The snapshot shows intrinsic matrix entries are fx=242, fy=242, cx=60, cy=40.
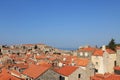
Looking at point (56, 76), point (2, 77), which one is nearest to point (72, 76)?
point (56, 76)

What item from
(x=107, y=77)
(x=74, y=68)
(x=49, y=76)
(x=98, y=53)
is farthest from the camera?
(x=98, y=53)

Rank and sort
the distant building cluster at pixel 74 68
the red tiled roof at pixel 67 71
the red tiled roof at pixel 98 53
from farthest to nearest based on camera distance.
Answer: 1. the red tiled roof at pixel 98 53
2. the red tiled roof at pixel 67 71
3. the distant building cluster at pixel 74 68

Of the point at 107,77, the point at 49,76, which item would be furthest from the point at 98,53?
the point at 49,76

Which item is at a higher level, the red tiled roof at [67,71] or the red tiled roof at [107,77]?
the red tiled roof at [67,71]

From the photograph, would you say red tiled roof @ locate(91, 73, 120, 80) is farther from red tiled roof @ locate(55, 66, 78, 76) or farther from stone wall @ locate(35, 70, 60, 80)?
stone wall @ locate(35, 70, 60, 80)

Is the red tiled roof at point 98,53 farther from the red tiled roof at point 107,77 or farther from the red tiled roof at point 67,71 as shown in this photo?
the red tiled roof at point 67,71

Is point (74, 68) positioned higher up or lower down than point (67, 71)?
higher up

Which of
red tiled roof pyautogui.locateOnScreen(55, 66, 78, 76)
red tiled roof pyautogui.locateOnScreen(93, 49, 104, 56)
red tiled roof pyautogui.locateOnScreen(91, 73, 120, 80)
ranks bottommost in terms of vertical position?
red tiled roof pyautogui.locateOnScreen(91, 73, 120, 80)

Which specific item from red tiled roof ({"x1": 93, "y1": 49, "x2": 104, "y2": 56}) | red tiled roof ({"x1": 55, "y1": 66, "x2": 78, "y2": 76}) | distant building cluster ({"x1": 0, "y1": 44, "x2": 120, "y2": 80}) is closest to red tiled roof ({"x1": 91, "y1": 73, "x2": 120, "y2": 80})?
distant building cluster ({"x1": 0, "y1": 44, "x2": 120, "y2": 80})

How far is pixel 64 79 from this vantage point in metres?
47.7

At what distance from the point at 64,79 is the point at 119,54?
96.2 ft

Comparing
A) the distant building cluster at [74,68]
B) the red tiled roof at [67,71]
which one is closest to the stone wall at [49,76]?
the distant building cluster at [74,68]

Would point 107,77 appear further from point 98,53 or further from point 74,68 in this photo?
point 98,53

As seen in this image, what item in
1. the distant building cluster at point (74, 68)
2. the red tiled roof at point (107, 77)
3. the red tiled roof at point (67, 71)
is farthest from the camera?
the red tiled roof at point (67, 71)
